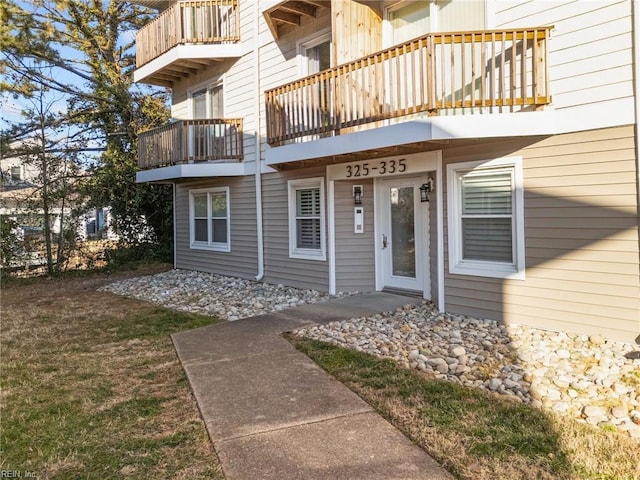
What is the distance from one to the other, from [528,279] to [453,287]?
3.84ft

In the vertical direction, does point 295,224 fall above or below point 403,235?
above

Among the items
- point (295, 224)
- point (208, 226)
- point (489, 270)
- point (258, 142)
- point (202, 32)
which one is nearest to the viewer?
point (489, 270)

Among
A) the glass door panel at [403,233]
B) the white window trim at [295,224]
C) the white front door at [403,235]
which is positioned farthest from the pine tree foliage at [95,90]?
the glass door panel at [403,233]

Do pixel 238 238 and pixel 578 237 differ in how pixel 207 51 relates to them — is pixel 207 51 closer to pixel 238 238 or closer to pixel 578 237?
pixel 238 238

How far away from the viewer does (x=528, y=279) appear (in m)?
6.13

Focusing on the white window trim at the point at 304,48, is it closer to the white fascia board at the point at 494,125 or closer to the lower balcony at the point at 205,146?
the lower balcony at the point at 205,146

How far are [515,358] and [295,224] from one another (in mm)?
5643

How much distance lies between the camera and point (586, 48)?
5543 mm

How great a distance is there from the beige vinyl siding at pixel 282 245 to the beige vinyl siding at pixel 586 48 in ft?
14.6

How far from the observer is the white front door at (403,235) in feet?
25.7

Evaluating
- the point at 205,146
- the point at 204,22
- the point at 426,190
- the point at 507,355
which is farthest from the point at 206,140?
the point at 507,355

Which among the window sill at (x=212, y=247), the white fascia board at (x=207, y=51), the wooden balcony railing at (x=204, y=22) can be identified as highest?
the wooden balcony railing at (x=204, y=22)

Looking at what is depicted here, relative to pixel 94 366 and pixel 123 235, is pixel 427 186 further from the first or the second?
pixel 123 235

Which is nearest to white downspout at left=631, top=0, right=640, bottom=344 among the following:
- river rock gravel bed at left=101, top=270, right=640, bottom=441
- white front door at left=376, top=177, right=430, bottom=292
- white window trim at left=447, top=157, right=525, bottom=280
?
white window trim at left=447, top=157, right=525, bottom=280
